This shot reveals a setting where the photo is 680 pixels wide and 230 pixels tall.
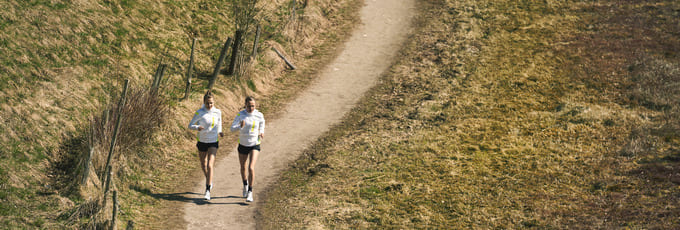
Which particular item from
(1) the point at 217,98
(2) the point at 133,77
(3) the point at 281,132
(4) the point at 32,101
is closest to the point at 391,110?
(3) the point at 281,132

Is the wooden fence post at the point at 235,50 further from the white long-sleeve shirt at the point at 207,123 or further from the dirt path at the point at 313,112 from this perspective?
the white long-sleeve shirt at the point at 207,123

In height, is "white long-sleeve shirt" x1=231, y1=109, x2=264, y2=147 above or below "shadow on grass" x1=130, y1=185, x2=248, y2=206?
above

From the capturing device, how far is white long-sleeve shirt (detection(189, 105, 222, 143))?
1148 cm

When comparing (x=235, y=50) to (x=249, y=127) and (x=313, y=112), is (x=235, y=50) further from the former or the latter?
(x=249, y=127)

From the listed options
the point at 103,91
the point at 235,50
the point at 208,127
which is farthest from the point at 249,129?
the point at 235,50

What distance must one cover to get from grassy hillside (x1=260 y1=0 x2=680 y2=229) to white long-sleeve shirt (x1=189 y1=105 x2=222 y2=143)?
186 centimetres

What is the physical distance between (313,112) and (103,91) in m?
5.99

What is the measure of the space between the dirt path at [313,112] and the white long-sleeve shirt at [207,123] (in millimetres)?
1397

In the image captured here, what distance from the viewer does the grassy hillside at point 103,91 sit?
10734mm

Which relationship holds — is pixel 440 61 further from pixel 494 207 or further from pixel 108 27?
pixel 108 27

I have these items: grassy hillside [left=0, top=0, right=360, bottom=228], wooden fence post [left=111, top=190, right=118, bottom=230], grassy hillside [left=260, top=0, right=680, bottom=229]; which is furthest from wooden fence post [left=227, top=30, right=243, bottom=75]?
wooden fence post [left=111, top=190, right=118, bottom=230]

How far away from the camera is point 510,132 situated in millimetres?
17359

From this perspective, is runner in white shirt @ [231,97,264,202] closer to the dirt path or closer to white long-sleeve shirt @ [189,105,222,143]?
white long-sleeve shirt @ [189,105,222,143]

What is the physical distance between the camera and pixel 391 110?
1795 centimetres
